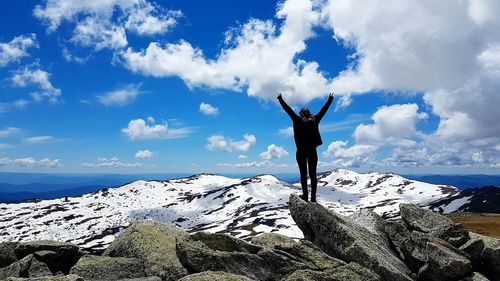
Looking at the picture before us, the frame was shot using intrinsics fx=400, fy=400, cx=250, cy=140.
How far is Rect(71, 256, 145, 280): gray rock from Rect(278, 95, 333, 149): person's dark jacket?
10168 mm

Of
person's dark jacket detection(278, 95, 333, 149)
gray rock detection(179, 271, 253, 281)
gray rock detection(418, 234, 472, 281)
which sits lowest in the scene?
gray rock detection(418, 234, 472, 281)

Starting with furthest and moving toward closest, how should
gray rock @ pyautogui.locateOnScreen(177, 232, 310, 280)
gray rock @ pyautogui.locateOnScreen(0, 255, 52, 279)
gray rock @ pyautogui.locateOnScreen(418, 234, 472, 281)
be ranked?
gray rock @ pyautogui.locateOnScreen(418, 234, 472, 281), gray rock @ pyautogui.locateOnScreen(0, 255, 52, 279), gray rock @ pyautogui.locateOnScreen(177, 232, 310, 280)

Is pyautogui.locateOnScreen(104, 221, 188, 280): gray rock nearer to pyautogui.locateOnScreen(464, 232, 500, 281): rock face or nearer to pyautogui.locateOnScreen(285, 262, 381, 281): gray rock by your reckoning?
pyautogui.locateOnScreen(285, 262, 381, 281): gray rock

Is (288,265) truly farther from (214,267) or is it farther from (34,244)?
(34,244)

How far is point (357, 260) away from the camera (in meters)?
19.4

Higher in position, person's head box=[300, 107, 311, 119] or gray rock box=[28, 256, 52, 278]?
person's head box=[300, 107, 311, 119]

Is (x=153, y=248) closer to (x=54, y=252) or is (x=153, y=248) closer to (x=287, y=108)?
(x=54, y=252)

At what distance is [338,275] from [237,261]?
4078 millimetres

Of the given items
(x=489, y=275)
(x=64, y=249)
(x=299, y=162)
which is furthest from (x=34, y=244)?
(x=489, y=275)

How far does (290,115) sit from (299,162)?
2709 millimetres

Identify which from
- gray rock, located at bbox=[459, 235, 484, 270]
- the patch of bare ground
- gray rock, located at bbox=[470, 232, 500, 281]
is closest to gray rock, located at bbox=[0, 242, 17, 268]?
gray rock, located at bbox=[459, 235, 484, 270]

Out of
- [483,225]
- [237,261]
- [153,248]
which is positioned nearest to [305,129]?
[237,261]

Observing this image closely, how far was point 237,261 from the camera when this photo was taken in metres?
16.4

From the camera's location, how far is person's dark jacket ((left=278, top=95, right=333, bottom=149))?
21.3 m
